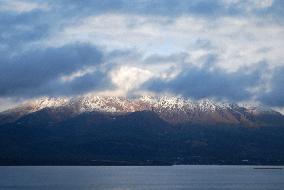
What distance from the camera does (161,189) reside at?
14988cm

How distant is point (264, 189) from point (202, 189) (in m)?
14.3

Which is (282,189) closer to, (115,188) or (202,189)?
(202,189)

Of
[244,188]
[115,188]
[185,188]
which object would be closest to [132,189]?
[115,188]

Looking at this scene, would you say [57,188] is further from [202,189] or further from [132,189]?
[202,189]

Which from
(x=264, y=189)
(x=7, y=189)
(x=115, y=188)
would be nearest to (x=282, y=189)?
(x=264, y=189)

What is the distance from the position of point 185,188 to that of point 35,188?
3540cm

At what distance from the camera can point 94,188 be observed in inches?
5768

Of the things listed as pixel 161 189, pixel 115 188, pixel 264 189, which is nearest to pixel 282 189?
pixel 264 189

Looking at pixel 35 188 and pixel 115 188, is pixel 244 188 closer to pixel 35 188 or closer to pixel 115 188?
pixel 115 188

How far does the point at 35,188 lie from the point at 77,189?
37.7 feet

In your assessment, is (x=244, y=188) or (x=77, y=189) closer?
(x=77, y=189)

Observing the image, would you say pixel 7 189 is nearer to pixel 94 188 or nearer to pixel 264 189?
pixel 94 188

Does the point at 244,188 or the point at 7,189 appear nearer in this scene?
the point at 7,189

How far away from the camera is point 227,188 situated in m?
154
